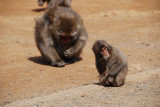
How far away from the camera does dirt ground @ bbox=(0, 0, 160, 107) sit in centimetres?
489

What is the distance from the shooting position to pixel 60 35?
7.72 meters

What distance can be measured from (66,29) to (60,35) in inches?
10.2

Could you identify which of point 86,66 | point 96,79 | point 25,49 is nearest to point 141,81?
point 96,79

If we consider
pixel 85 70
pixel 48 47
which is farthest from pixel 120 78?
pixel 48 47

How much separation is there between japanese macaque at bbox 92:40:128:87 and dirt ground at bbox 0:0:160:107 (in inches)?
7.3

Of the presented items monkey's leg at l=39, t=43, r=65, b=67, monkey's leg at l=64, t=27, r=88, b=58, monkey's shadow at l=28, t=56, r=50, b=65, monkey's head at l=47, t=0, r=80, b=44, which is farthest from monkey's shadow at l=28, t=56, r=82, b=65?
monkey's head at l=47, t=0, r=80, b=44

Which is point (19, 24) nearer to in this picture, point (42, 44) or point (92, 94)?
point (42, 44)

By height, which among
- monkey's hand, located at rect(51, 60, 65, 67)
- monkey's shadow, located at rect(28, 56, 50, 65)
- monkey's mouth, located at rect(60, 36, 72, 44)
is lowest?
monkey's shadow, located at rect(28, 56, 50, 65)

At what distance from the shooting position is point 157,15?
16.7 m

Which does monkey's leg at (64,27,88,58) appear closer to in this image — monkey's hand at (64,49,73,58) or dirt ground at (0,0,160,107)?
monkey's hand at (64,49,73,58)

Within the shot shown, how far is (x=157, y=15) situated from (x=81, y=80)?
11.8 m

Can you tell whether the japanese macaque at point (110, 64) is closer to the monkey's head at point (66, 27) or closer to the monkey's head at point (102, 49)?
the monkey's head at point (102, 49)

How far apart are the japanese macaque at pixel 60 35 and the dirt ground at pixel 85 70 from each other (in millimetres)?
370

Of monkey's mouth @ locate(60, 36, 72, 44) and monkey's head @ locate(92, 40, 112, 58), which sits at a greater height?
monkey's head @ locate(92, 40, 112, 58)
